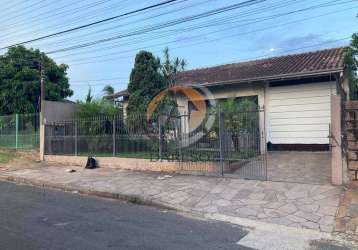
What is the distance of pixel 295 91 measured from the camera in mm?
12672

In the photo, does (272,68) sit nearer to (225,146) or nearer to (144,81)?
(144,81)

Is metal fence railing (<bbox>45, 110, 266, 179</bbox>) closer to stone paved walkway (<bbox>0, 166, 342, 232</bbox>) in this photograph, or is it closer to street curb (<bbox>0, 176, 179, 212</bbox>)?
stone paved walkway (<bbox>0, 166, 342, 232</bbox>)

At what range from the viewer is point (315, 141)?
40.4 feet

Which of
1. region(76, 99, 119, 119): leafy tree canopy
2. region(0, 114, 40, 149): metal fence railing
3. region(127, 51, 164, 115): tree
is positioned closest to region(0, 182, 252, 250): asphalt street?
region(127, 51, 164, 115): tree

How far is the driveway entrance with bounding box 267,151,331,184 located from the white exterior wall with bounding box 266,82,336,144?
842 millimetres

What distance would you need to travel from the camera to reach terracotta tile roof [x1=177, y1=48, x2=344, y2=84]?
12.2m

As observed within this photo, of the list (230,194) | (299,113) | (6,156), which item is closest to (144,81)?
(299,113)

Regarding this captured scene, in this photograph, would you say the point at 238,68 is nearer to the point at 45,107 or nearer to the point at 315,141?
the point at 315,141

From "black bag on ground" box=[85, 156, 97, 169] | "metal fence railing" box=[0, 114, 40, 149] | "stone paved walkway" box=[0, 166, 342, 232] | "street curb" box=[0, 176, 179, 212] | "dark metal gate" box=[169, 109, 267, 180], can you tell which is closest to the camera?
"stone paved walkway" box=[0, 166, 342, 232]

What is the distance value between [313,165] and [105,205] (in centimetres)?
599

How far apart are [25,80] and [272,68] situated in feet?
49.3

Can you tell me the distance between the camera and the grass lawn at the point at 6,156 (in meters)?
14.9

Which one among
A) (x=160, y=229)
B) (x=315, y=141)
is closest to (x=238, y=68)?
(x=315, y=141)

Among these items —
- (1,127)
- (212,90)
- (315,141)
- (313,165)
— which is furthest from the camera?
(1,127)
